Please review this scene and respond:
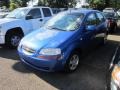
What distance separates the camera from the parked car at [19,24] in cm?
728

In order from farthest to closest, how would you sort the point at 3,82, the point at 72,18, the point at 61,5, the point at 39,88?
the point at 61,5 → the point at 72,18 → the point at 3,82 → the point at 39,88

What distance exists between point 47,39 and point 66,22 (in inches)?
42.0

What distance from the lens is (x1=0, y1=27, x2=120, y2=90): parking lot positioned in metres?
4.42

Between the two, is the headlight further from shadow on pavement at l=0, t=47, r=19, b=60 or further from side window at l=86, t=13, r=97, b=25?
shadow on pavement at l=0, t=47, r=19, b=60

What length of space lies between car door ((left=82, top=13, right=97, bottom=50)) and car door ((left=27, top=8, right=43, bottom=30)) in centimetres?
300

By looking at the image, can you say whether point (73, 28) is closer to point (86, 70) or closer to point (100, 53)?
point (86, 70)

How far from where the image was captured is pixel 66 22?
573 centimetres

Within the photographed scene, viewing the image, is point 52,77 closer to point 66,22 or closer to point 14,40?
point 66,22

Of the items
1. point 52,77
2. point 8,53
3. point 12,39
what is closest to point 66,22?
point 52,77

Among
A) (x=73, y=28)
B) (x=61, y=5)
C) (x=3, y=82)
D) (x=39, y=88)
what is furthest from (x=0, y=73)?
(x=61, y=5)

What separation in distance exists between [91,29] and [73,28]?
0.73 m

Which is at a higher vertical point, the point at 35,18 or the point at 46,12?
the point at 46,12

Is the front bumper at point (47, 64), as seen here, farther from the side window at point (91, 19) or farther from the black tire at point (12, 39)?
the black tire at point (12, 39)

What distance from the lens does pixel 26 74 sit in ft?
16.5
